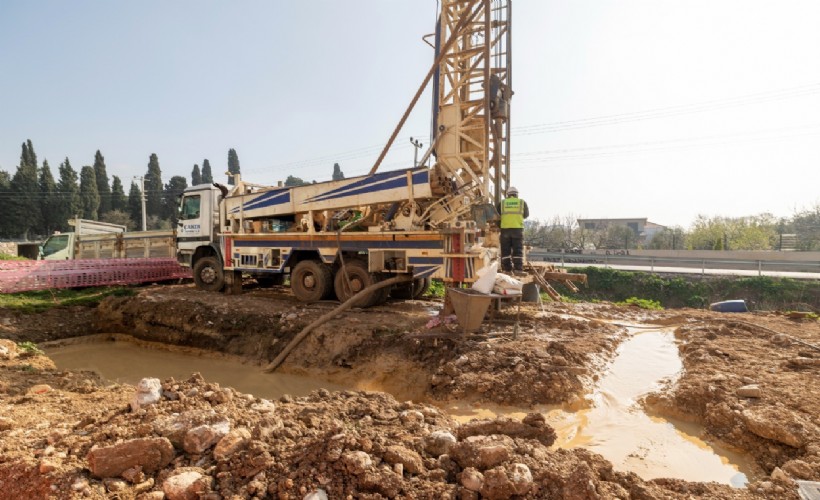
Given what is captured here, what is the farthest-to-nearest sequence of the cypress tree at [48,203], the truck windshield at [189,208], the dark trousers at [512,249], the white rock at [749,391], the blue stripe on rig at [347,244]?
the cypress tree at [48,203], the truck windshield at [189,208], the dark trousers at [512,249], the blue stripe on rig at [347,244], the white rock at [749,391]

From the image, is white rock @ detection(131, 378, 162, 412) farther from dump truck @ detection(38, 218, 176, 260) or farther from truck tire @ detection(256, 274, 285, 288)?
dump truck @ detection(38, 218, 176, 260)

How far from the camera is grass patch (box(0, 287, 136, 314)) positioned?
30.6ft

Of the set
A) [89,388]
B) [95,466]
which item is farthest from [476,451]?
[89,388]

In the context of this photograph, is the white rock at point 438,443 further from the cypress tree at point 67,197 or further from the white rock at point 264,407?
the cypress tree at point 67,197

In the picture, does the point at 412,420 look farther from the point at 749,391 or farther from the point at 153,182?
the point at 153,182

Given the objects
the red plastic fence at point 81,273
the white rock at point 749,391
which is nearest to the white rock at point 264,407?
the white rock at point 749,391

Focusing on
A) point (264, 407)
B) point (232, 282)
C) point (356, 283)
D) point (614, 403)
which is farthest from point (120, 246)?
point (614, 403)

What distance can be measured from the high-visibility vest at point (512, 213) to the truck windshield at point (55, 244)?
16.4 m

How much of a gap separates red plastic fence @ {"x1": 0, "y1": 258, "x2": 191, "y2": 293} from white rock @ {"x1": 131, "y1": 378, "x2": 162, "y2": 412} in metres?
10.1

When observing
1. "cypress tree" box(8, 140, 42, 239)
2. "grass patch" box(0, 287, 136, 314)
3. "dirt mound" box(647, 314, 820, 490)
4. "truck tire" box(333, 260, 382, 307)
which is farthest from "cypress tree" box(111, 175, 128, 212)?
"dirt mound" box(647, 314, 820, 490)

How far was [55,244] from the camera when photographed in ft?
52.5

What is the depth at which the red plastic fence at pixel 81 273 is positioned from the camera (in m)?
10.6

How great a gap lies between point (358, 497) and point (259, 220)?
905cm

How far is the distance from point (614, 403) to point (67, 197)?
56.8m
